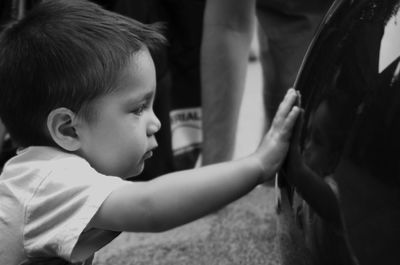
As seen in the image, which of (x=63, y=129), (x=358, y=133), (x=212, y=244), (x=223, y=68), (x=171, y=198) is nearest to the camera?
(x=358, y=133)

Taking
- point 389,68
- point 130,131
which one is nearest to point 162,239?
point 130,131

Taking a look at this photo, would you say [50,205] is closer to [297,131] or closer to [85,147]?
[85,147]

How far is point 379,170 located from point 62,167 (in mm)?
583

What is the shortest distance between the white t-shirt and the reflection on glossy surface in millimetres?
372

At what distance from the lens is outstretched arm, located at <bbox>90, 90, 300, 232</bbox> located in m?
1.41

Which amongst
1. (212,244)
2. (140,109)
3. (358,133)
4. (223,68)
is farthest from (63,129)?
(223,68)

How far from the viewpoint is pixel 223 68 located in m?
2.67

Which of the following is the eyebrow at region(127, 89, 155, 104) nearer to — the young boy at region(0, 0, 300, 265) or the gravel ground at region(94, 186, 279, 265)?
the young boy at region(0, 0, 300, 265)

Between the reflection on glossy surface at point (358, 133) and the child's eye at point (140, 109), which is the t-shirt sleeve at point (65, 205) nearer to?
the child's eye at point (140, 109)

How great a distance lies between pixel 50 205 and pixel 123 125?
0.21 m

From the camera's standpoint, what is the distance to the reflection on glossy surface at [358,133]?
123 cm

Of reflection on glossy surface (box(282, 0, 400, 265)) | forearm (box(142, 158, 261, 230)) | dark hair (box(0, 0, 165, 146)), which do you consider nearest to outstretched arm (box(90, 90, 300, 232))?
forearm (box(142, 158, 261, 230))

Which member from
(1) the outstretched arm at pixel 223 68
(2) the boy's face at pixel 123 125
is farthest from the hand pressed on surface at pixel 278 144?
(1) the outstretched arm at pixel 223 68

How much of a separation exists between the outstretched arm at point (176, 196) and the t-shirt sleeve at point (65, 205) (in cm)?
2
